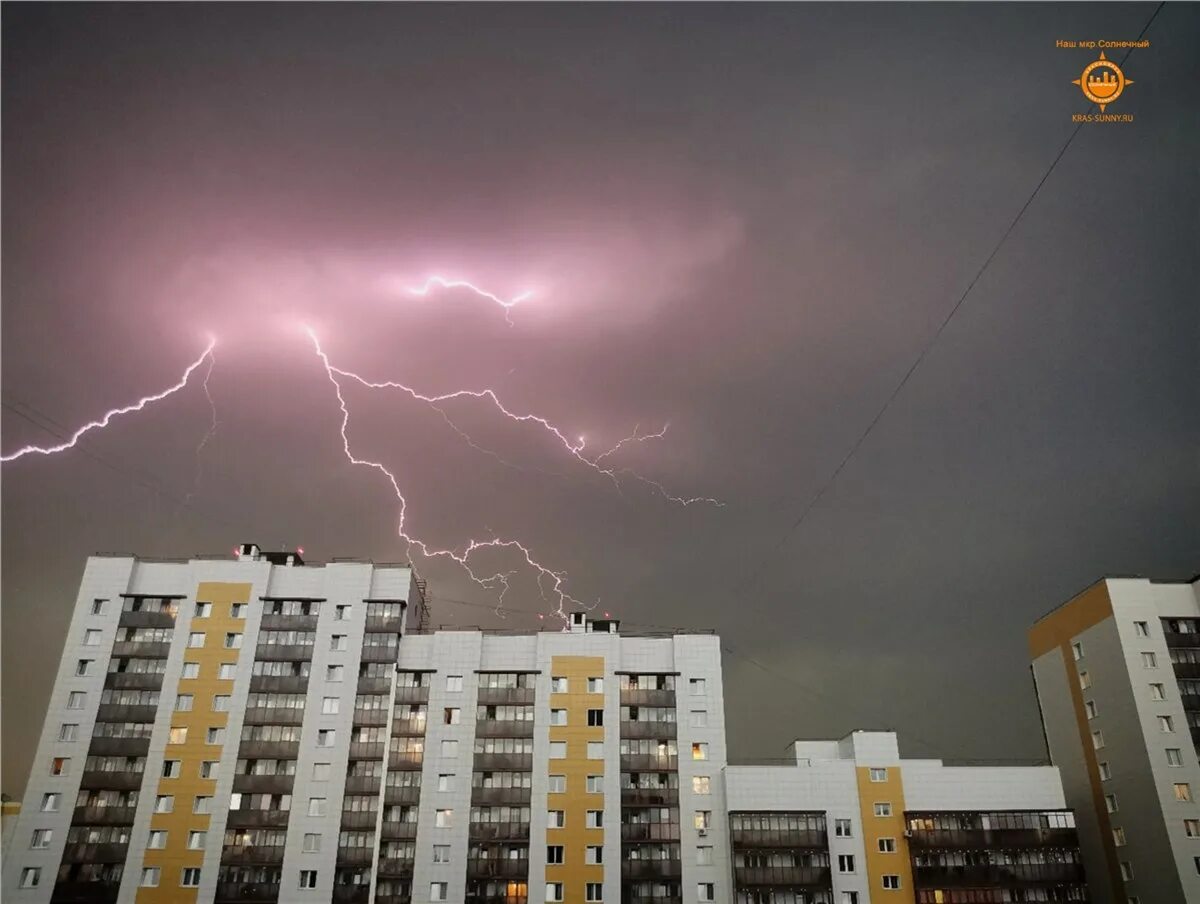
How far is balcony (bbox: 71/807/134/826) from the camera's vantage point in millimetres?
57844

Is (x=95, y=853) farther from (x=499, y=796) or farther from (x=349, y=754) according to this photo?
(x=499, y=796)

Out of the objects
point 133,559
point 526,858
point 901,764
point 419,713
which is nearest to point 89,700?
point 133,559

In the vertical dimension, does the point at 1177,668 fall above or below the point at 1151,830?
above

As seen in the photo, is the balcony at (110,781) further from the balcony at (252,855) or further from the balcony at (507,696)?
the balcony at (507,696)

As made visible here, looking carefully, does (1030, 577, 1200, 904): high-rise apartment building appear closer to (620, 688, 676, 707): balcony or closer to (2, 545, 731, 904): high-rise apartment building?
(2, 545, 731, 904): high-rise apartment building

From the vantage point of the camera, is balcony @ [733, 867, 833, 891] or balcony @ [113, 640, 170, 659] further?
balcony @ [113, 640, 170, 659]

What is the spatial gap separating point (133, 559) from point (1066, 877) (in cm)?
6960

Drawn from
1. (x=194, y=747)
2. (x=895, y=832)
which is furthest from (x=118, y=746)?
(x=895, y=832)

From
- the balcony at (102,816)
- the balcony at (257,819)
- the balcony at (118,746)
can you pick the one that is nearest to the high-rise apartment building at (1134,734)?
the balcony at (257,819)

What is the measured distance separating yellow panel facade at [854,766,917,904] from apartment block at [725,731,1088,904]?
0.07 meters

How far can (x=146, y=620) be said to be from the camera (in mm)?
64625

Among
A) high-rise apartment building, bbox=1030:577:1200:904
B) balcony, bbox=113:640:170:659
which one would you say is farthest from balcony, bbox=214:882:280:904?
high-rise apartment building, bbox=1030:577:1200:904

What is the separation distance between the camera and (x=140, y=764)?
2360 inches

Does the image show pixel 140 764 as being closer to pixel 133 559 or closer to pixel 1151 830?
pixel 133 559
